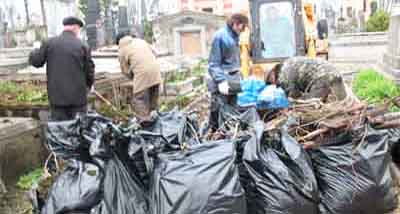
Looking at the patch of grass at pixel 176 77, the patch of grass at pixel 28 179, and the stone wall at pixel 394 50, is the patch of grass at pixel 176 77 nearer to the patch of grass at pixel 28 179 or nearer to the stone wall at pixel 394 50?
the stone wall at pixel 394 50

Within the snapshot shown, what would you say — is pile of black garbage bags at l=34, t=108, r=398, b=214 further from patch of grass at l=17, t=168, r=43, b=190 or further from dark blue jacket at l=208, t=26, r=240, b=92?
patch of grass at l=17, t=168, r=43, b=190

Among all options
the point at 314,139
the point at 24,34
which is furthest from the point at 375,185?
the point at 24,34

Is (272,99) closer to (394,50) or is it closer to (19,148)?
(19,148)

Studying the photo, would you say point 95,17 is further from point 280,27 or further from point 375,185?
point 375,185

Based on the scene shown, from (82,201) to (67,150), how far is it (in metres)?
0.43

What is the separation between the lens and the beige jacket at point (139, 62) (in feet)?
20.5

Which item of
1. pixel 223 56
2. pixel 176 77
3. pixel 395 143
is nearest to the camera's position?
pixel 395 143

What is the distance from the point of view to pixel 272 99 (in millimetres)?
3967

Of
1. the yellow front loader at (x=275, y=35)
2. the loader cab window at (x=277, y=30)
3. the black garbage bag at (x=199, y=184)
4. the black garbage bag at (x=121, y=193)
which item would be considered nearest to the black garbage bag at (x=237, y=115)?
the black garbage bag at (x=199, y=184)

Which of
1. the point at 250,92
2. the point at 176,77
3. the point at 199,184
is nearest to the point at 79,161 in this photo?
the point at 199,184

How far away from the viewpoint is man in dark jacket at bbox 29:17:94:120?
15.9ft

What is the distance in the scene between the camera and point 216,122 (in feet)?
15.2

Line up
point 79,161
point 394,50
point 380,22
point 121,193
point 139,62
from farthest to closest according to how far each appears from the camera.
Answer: point 380,22
point 394,50
point 139,62
point 79,161
point 121,193

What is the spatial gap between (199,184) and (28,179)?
2592 millimetres
